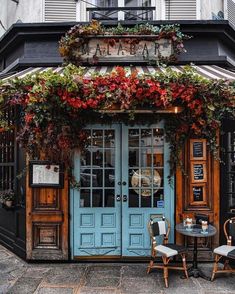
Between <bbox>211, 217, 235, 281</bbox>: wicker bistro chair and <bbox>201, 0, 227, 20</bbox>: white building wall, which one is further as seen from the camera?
<bbox>201, 0, 227, 20</bbox>: white building wall

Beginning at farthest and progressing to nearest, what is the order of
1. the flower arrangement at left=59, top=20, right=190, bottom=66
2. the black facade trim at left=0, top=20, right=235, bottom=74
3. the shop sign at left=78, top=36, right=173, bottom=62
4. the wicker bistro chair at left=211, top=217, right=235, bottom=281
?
the black facade trim at left=0, top=20, right=235, bottom=74, the shop sign at left=78, top=36, right=173, bottom=62, the flower arrangement at left=59, top=20, right=190, bottom=66, the wicker bistro chair at left=211, top=217, right=235, bottom=281

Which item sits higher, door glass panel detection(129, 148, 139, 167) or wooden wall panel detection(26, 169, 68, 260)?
door glass panel detection(129, 148, 139, 167)

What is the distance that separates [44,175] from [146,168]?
2.01 metres

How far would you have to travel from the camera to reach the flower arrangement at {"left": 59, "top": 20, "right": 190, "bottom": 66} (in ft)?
21.9

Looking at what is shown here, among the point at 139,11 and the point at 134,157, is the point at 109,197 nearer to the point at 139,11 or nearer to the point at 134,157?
the point at 134,157

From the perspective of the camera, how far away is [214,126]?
5867 mm

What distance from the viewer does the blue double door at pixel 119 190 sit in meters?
6.53

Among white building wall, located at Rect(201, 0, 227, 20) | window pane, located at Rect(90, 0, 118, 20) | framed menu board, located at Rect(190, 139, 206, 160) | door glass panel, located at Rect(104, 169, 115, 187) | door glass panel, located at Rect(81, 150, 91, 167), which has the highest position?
white building wall, located at Rect(201, 0, 227, 20)

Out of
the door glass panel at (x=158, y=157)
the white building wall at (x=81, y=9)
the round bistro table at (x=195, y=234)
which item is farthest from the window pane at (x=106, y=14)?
the round bistro table at (x=195, y=234)

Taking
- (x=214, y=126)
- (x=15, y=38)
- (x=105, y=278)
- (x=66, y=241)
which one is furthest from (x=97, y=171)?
(x=15, y=38)

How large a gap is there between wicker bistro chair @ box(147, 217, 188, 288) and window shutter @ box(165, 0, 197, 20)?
4470 mm

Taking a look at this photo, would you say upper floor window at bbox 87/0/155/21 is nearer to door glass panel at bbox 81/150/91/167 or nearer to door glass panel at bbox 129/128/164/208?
door glass panel at bbox 129/128/164/208

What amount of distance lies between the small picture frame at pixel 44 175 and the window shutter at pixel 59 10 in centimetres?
337

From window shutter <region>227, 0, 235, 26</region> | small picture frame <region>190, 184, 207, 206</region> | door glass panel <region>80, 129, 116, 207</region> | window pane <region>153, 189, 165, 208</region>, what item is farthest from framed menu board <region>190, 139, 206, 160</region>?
window shutter <region>227, 0, 235, 26</region>
